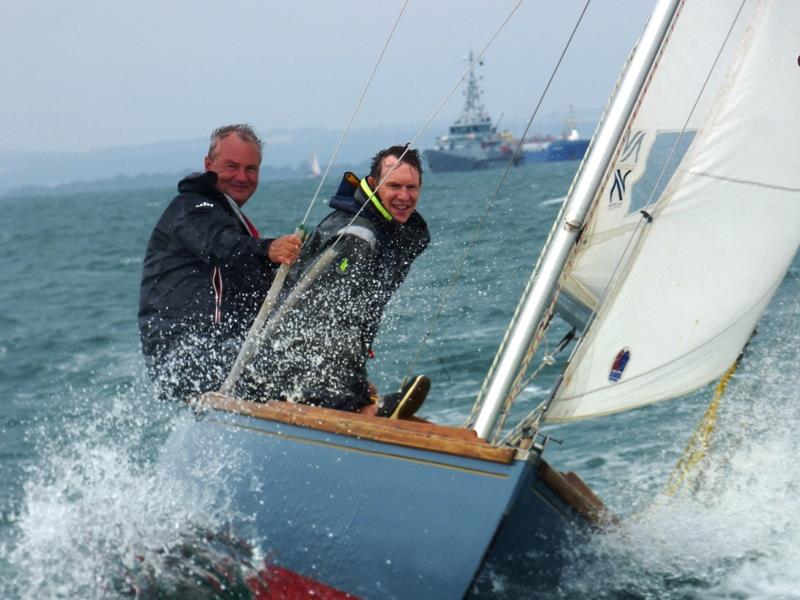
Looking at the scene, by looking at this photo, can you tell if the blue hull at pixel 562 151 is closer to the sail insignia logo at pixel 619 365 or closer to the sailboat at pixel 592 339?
the sailboat at pixel 592 339

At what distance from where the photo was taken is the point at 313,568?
11.6 ft

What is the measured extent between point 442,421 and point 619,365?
322 cm

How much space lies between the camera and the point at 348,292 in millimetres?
3729

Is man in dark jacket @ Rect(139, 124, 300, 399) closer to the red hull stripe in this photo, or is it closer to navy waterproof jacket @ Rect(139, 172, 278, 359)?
navy waterproof jacket @ Rect(139, 172, 278, 359)

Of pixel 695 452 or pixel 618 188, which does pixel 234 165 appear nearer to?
pixel 618 188

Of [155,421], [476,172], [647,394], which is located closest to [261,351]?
[647,394]

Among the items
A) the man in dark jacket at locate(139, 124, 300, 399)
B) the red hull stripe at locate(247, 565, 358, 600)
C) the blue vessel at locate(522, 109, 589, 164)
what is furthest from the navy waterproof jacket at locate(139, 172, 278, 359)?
the blue vessel at locate(522, 109, 589, 164)

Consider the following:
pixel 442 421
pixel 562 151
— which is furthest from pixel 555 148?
pixel 442 421

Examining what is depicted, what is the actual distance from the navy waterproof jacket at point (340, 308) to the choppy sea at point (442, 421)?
0.43m

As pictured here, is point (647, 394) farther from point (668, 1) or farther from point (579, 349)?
point (668, 1)

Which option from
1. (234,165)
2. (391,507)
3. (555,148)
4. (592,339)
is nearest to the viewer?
(391,507)

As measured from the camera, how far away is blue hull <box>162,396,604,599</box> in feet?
10.5

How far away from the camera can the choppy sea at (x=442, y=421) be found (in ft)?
13.0

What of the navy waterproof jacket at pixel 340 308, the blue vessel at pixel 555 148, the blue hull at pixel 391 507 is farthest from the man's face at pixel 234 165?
the blue vessel at pixel 555 148
